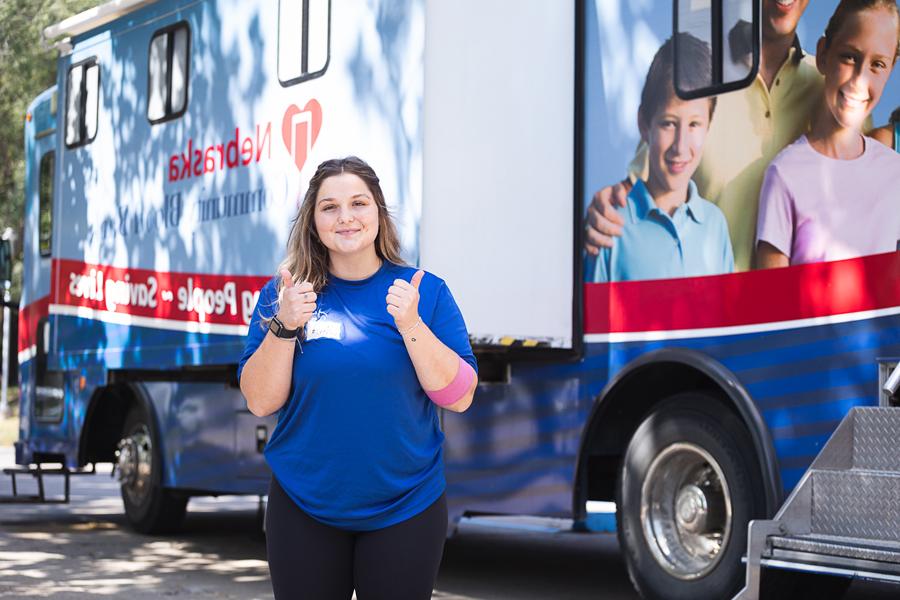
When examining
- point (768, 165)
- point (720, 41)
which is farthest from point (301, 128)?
point (768, 165)

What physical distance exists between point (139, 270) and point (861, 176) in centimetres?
573

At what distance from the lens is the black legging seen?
349 centimetres

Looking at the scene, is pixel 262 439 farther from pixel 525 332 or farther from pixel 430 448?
pixel 430 448

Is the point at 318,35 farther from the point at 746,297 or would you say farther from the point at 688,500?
the point at 688,500

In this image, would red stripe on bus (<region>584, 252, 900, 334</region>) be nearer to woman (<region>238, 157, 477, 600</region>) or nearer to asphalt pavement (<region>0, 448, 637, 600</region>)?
asphalt pavement (<region>0, 448, 637, 600</region>)

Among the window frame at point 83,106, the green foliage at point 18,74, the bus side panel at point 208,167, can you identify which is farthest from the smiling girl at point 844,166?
the green foliage at point 18,74

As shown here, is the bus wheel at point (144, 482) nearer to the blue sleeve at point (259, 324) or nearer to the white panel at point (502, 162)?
the white panel at point (502, 162)

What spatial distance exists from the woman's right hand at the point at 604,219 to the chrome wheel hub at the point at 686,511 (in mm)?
1027

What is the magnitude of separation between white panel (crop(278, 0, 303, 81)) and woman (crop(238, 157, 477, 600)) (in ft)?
16.7

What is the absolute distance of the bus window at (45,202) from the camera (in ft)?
40.4

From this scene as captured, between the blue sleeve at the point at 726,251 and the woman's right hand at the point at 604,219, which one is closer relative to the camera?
the blue sleeve at the point at 726,251

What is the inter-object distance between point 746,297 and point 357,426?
337 cm

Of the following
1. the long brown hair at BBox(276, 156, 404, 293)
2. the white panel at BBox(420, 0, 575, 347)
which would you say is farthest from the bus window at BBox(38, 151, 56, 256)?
the long brown hair at BBox(276, 156, 404, 293)

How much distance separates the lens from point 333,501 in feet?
11.4
